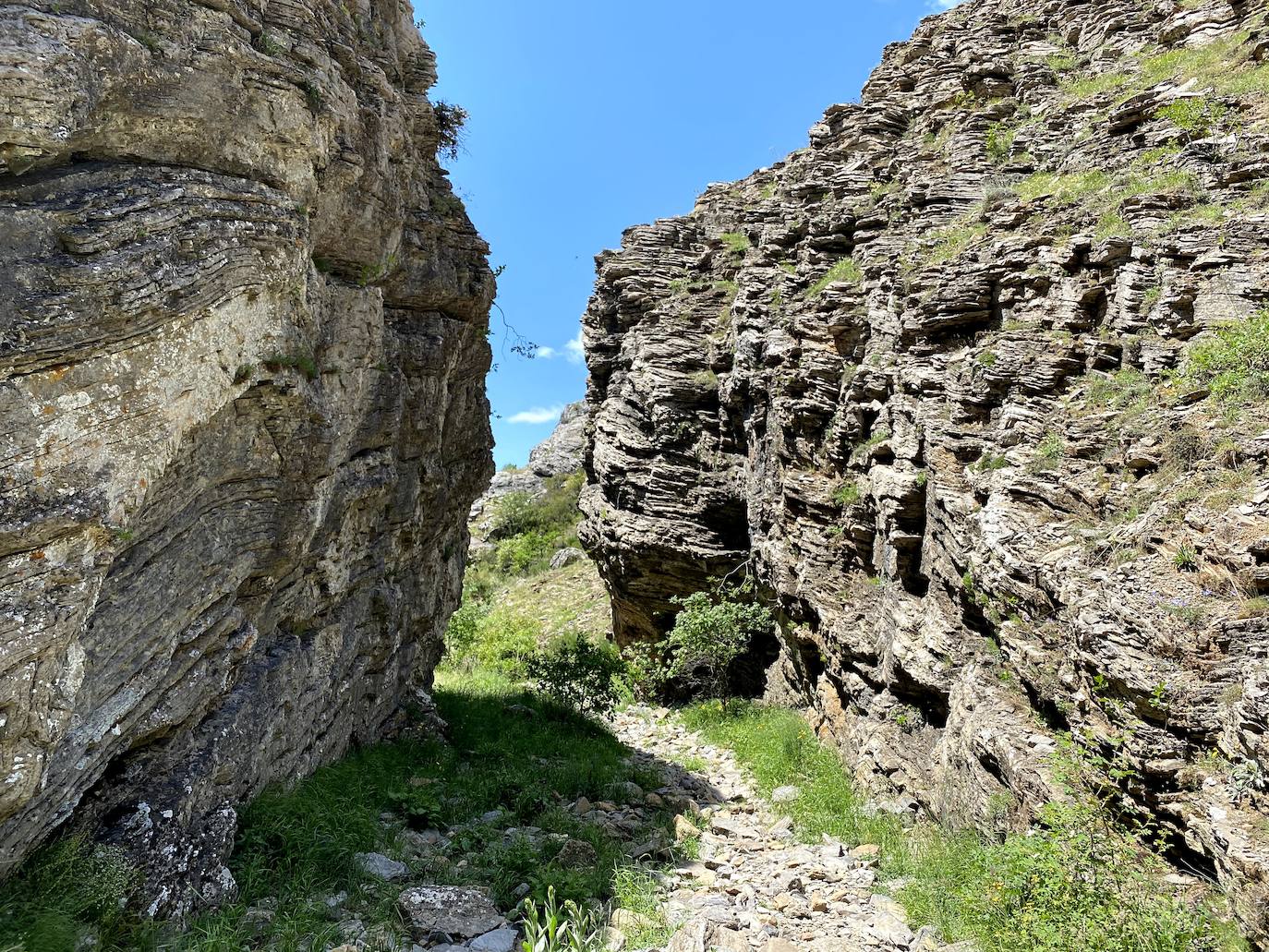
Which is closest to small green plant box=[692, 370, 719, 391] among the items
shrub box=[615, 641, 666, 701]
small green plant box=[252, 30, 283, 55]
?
shrub box=[615, 641, 666, 701]

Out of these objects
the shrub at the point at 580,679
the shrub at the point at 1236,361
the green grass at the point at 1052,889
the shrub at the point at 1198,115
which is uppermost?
the shrub at the point at 1198,115

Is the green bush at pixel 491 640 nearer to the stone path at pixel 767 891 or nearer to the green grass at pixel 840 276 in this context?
the stone path at pixel 767 891

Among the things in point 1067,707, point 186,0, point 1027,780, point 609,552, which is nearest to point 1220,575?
point 1067,707

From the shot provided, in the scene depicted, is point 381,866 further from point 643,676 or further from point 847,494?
point 643,676

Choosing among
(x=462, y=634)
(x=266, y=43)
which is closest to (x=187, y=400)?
(x=266, y=43)

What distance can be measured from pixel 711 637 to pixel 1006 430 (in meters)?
11.2

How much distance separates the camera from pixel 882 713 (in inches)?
515

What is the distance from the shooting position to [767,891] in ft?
29.3

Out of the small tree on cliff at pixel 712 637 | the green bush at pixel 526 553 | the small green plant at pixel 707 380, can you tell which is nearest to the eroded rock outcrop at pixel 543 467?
the green bush at pixel 526 553

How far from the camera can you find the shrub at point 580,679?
19.2m

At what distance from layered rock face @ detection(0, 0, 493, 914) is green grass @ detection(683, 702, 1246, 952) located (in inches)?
294

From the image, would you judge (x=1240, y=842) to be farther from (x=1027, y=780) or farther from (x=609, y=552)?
(x=609, y=552)

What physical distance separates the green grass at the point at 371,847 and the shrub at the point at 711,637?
4.97 metres

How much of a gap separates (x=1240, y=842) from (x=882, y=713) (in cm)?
727
